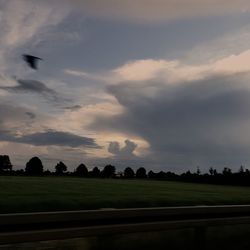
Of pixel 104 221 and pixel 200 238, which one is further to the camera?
pixel 200 238

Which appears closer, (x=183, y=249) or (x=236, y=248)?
(x=183, y=249)

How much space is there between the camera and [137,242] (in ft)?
32.1

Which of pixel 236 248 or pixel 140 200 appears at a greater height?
pixel 140 200

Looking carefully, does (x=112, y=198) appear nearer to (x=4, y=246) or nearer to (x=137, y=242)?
(x=137, y=242)

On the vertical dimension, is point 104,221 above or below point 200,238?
above

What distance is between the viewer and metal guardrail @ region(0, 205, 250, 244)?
823 centimetres

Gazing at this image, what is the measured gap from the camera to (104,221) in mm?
9391

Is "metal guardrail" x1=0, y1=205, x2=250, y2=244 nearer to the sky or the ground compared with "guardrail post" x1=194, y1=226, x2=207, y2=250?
nearer to the sky

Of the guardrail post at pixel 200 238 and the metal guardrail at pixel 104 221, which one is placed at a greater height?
the metal guardrail at pixel 104 221

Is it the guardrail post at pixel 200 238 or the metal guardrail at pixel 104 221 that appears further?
the guardrail post at pixel 200 238

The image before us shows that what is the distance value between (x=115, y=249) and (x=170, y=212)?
1434 millimetres

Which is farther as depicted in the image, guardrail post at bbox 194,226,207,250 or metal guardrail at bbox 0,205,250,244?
guardrail post at bbox 194,226,207,250

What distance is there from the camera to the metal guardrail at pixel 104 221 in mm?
8234

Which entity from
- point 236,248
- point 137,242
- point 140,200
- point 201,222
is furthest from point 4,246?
point 140,200
